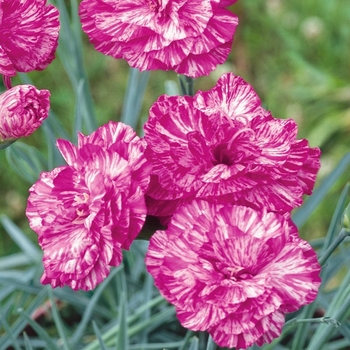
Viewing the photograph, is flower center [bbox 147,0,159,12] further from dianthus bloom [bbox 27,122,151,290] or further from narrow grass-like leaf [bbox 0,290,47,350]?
narrow grass-like leaf [bbox 0,290,47,350]

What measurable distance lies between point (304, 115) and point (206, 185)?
0.91 metres

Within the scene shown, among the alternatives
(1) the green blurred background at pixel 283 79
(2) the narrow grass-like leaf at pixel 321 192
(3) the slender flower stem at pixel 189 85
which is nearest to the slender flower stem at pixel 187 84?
(3) the slender flower stem at pixel 189 85

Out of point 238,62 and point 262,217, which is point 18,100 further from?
point 238,62

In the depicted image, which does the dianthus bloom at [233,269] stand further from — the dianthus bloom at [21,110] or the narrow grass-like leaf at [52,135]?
the narrow grass-like leaf at [52,135]

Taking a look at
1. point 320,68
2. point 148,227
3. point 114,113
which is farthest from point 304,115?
point 148,227

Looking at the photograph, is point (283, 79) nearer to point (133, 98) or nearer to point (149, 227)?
point (133, 98)

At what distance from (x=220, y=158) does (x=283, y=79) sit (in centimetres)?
96

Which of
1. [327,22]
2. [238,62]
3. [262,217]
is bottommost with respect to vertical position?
[238,62]

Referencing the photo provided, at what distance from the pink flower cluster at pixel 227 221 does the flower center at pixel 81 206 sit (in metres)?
0.04

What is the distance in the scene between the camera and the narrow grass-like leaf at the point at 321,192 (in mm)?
600

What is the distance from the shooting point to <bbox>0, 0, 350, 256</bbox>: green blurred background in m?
1.12

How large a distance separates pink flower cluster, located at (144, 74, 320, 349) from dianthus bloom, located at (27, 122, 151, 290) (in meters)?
0.02

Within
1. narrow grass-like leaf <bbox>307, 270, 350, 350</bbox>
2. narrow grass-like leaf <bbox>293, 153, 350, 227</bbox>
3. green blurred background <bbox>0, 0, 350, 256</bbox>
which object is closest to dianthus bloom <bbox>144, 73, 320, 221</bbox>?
narrow grass-like leaf <bbox>307, 270, 350, 350</bbox>

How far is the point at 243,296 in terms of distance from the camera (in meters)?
0.30
